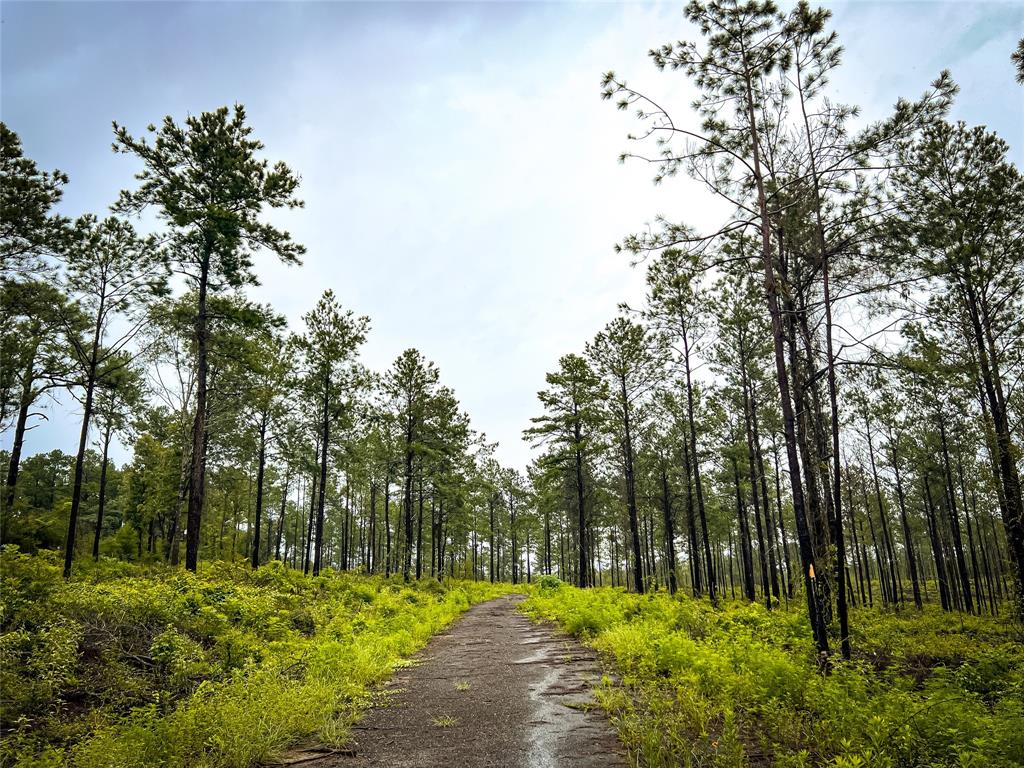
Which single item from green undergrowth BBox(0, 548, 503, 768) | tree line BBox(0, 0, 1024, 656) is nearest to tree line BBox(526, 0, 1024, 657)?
tree line BBox(0, 0, 1024, 656)

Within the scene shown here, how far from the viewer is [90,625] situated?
7891 mm

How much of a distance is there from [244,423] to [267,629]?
18079 mm

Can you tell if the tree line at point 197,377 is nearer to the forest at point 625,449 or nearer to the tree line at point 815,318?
the forest at point 625,449

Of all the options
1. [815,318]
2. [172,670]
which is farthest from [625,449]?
[172,670]

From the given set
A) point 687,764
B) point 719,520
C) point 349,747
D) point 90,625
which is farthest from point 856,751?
point 719,520

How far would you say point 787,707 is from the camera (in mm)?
5789

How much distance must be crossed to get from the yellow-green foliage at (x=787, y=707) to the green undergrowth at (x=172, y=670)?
3.69 meters

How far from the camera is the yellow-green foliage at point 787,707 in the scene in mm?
4344

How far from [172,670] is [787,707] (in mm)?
8036

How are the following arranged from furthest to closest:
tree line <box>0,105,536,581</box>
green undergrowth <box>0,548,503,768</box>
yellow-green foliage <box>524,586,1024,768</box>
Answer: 1. tree line <box>0,105,536,581</box>
2. green undergrowth <box>0,548,503,768</box>
3. yellow-green foliage <box>524,586,1024,768</box>

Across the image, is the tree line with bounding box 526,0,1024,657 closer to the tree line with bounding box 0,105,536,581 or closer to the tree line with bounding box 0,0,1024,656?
the tree line with bounding box 0,0,1024,656

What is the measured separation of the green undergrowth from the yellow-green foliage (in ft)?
12.1

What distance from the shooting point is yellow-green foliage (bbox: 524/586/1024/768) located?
4.34 meters

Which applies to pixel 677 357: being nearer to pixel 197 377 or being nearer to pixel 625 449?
pixel 625 449
